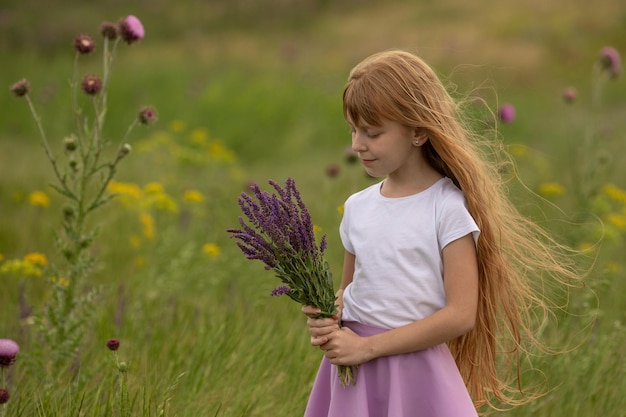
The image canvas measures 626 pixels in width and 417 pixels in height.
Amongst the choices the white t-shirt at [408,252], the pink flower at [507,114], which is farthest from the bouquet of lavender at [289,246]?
the pink flower at [507,114]

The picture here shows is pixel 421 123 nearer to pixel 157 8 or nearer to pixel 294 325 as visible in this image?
pixel 294 325

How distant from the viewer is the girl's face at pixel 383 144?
2.13 metres

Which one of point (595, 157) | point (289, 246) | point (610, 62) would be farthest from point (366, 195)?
point (610, 62)

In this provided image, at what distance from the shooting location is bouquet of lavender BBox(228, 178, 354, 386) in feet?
6.75

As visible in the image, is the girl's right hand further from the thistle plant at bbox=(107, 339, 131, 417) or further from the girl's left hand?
the thistle plant at bbox=(107, 339, 131, 417)

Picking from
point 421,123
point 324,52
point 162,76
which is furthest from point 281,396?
point 324,52

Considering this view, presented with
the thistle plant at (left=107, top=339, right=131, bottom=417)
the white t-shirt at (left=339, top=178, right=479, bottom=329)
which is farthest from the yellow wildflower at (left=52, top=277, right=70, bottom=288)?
the white t-shirt at (left=339, top=178, right=479, bottom=329)

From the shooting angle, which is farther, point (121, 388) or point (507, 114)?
point (507, 114)

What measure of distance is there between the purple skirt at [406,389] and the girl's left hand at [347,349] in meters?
0.07

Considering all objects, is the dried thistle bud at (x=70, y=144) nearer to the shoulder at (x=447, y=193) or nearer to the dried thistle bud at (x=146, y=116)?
the dried thistle bud at (x=146, y=116)

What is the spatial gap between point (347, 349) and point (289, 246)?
0.29 metres

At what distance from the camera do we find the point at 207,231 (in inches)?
221

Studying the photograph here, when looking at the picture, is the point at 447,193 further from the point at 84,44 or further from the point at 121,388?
the point at 84,44

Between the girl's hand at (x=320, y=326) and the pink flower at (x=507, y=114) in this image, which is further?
the pink flower at (x=507, y=114)
